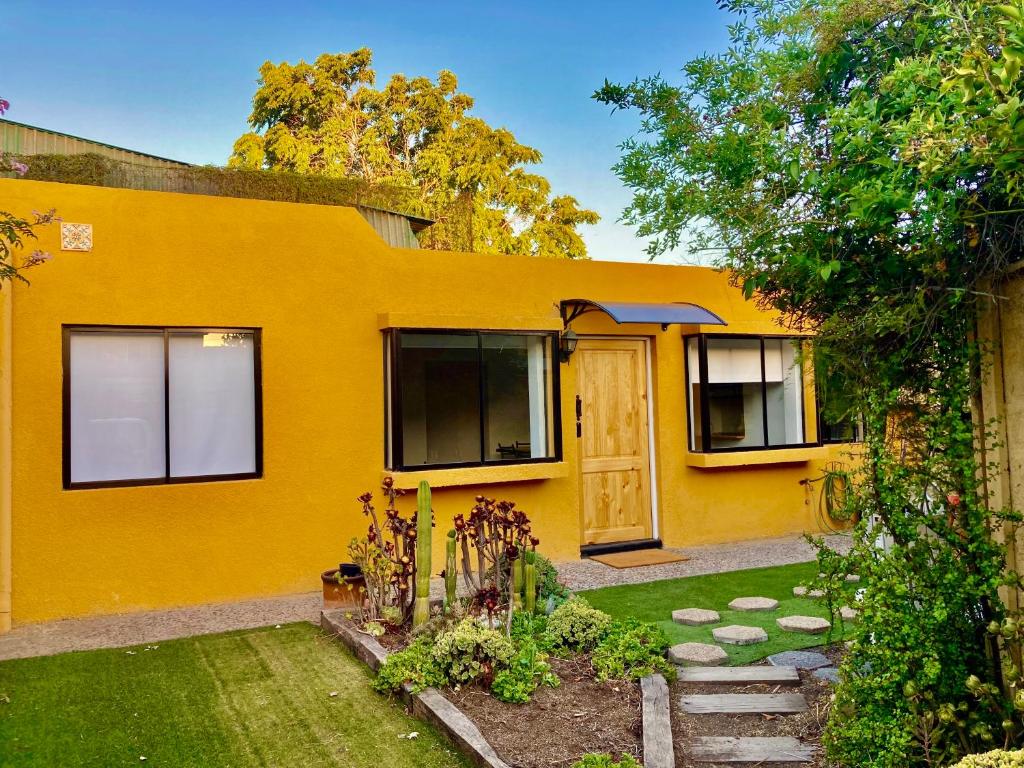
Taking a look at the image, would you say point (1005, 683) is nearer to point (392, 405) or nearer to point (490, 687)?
point (490, 687)

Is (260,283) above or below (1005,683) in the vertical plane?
above

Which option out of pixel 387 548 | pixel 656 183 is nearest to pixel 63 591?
pixel 387 548

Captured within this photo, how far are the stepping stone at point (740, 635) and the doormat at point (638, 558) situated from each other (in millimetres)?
2783

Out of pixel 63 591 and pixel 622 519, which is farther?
pixel 622 519

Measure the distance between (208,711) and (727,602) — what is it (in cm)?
423

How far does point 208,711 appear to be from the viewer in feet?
14.5

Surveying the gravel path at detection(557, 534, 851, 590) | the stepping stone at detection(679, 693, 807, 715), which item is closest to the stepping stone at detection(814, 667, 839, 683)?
the stepping stone at detection(679, 693, 807, 715)

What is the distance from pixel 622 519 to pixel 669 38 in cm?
735

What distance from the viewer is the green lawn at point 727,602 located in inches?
210

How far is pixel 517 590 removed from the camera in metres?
5.43

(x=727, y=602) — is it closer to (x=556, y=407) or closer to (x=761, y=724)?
(x=761, y=724)

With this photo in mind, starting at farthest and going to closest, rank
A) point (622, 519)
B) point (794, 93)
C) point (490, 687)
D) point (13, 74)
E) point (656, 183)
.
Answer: point (13, 74)
point (622, 519)
point (656, 183)
point (490, 687)
point (794, 93)

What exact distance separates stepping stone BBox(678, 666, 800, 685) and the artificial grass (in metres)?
1.67

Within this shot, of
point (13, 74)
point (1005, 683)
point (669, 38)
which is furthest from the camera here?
point (13, 74)
